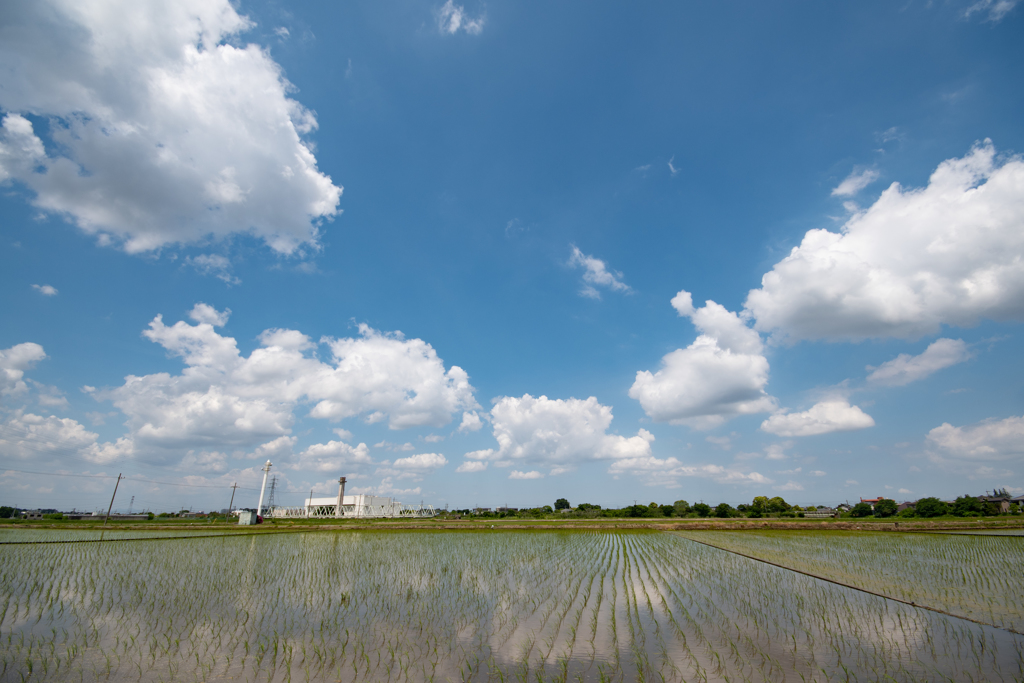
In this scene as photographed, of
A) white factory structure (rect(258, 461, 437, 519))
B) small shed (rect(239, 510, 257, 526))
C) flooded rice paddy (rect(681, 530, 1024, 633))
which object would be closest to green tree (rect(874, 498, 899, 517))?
flooded rice paddy (rect(681, 530, 1024, 633))

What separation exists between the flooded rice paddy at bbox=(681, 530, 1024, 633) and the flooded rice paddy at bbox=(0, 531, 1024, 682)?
4.79 ft

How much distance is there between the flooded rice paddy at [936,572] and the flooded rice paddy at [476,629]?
1.46 metres

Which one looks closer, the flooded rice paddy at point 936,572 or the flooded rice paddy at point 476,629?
the flooded rice paddy at point 476,629

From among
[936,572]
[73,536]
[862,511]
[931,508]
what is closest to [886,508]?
[862,511]

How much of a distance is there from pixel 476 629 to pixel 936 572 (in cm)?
1910

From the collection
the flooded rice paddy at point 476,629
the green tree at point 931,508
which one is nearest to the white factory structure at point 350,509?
the flooded rice paddy at point 476,629

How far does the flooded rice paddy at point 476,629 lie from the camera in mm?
7047

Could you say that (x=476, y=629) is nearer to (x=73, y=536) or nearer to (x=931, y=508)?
(x=73, y=536)

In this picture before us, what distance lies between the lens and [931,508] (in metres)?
68.6

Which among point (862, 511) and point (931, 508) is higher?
point (931, 508)

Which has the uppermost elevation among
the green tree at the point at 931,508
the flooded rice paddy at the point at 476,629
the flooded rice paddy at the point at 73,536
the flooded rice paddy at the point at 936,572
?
the green tree at the point at 931,508

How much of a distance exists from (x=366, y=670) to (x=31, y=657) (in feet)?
20.3

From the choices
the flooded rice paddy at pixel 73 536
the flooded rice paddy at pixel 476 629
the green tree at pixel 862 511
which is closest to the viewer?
the flooded rice paddy at pixel 476 629

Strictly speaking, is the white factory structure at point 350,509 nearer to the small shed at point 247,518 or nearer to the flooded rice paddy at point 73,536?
the small shed at point 247,518
